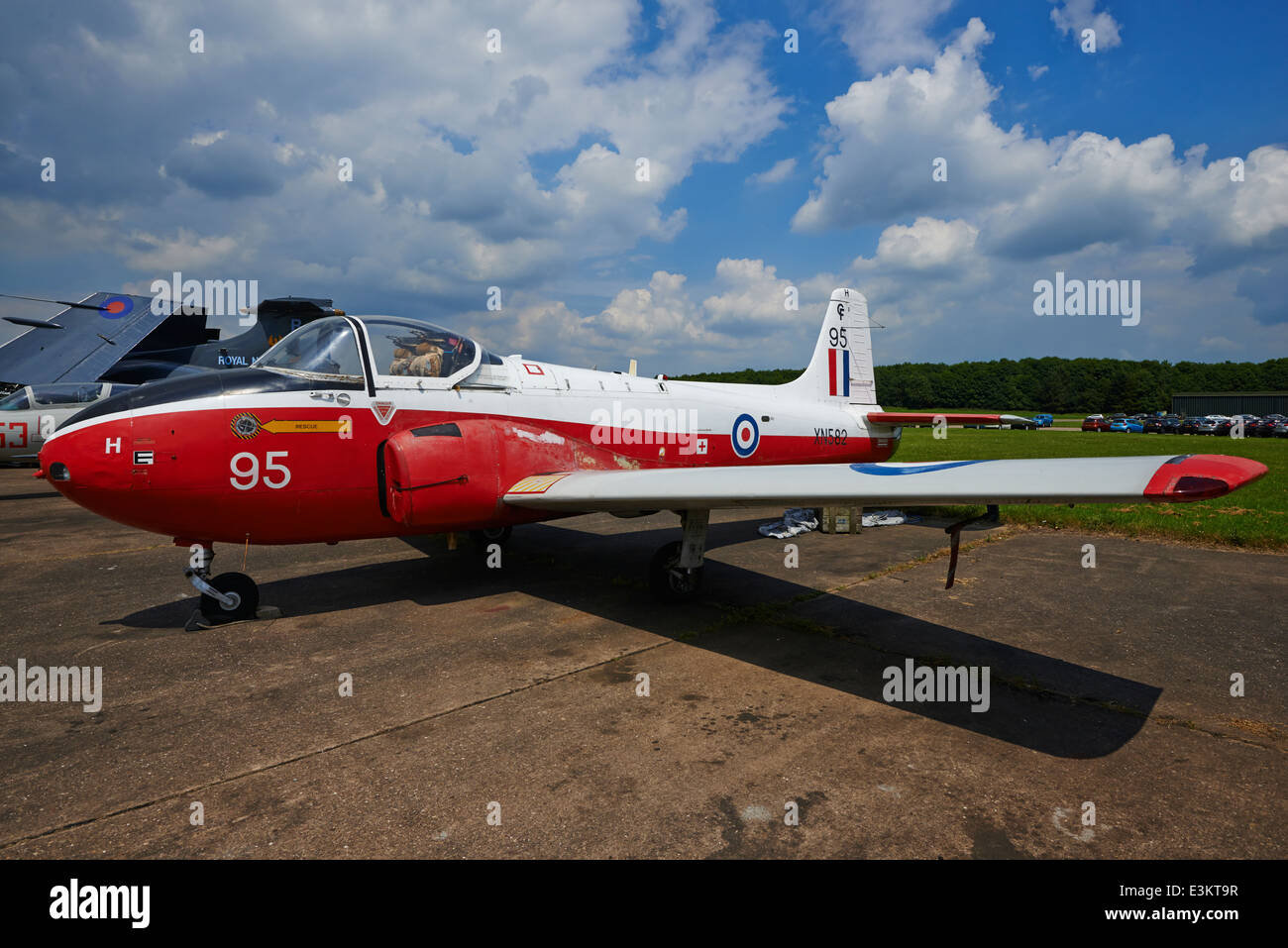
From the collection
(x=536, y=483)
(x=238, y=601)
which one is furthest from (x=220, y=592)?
(x=536, y=483)

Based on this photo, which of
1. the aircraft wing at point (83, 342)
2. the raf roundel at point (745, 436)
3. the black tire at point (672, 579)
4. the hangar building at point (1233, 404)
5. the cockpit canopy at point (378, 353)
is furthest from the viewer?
the hangar building at point (1233, 404)

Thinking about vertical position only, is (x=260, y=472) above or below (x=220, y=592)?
above

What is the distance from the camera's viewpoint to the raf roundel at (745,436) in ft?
26.8

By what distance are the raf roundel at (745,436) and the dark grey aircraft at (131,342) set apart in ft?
65.9

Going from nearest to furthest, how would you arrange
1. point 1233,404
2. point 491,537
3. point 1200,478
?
point 1200,478 → point 491,537 → point 1233,404

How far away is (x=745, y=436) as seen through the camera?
27.2 feet

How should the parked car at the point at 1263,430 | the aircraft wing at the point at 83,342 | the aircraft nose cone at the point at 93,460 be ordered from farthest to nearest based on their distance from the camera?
the parked car at the point at 1263,430 < the aircraft wing at the point at 83,342 < the aircraft nose cone at the point at 93,460

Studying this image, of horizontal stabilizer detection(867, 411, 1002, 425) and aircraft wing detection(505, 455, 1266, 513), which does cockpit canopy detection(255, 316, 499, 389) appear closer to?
aircraft wing detection(505, 455, 1266, 513)

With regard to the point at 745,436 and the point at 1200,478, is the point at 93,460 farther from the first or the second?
the point at 1200,478

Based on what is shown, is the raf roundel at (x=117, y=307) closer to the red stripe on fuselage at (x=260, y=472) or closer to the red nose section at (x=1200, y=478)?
the red stripe on fuselage at (x=260, y=472)

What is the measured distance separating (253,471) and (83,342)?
35805 millimetres

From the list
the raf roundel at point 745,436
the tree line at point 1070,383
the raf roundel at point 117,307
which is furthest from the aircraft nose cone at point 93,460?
the tree line at point 1070,383
